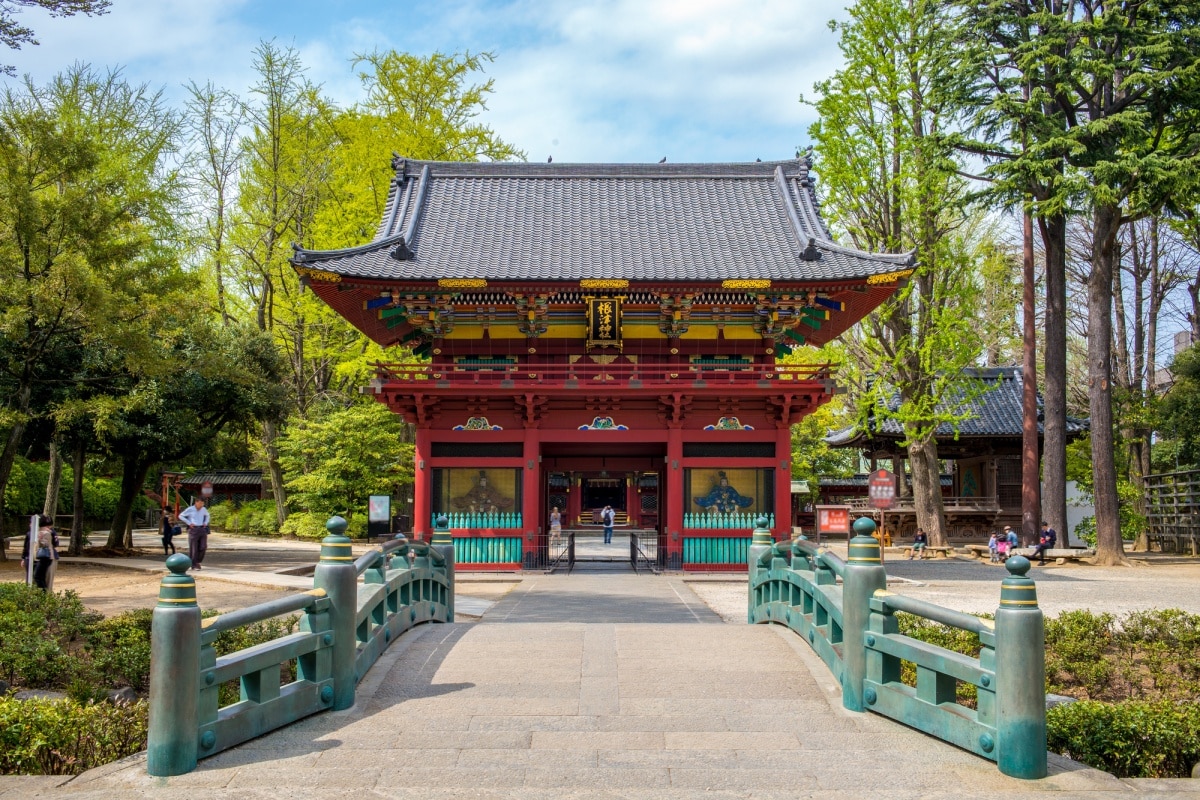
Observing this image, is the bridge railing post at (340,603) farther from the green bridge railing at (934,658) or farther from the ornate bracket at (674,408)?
the ornate bracket at (674,408)

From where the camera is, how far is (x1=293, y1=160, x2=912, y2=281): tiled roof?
2338 centimetres

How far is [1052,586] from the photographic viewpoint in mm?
20406

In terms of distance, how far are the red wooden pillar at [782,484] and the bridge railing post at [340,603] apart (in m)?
16.6

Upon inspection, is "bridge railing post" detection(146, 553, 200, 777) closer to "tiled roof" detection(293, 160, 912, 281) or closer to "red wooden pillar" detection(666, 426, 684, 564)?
"tiled roof" detection(293, 160, 912, 281)

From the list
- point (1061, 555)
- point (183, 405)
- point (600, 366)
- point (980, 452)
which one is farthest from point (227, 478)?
point (1061, 555)

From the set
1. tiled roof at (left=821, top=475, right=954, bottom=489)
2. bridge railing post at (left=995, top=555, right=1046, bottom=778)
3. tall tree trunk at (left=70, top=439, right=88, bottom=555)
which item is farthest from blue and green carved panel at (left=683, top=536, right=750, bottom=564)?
tiled roof at (left=821, top=475, right=954, bottom=489)

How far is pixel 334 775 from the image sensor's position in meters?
5.78

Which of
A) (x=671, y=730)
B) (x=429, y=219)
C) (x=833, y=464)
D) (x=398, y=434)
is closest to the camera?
(x=671, y=730)

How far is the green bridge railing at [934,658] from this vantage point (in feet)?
18.6

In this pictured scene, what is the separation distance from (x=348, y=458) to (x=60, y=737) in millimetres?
27991

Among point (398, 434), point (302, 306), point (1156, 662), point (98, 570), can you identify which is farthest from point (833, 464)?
point (1156, 662)

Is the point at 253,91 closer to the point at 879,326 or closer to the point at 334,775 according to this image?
the point at 879,326

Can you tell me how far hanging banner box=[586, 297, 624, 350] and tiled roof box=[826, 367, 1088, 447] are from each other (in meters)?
15.5

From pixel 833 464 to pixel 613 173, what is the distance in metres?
24.4
